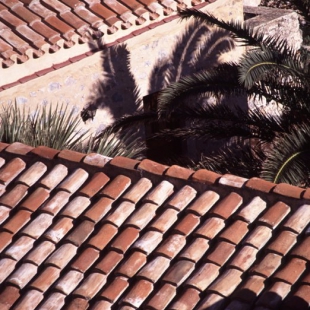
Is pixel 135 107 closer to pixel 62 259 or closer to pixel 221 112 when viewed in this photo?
pixel 221 112

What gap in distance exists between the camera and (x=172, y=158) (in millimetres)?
10828

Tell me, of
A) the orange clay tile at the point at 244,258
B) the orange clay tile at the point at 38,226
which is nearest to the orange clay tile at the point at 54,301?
the orange clay tile at the point at 38,226

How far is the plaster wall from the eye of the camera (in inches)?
362

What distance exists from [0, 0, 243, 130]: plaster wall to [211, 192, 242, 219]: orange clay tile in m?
4.03

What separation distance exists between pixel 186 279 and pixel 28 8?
210 inches

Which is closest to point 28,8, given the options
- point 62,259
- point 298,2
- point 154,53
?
point 154,53

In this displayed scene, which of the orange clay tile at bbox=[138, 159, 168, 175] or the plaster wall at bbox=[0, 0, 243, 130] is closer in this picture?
the orange clay tile at bbox=[138, 159, 168, 175]

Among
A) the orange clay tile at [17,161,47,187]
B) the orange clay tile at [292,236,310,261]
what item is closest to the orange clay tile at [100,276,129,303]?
the orange clay tile at [292,236,310,261]

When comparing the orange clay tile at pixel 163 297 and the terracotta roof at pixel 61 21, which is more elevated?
the orange clay tile at pixel 163 297

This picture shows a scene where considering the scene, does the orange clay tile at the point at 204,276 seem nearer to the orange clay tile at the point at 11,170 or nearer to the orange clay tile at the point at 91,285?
the orange clay tile at the point at 91,285

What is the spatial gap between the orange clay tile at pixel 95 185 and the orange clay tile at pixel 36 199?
0.27 metres

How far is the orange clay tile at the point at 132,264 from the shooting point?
16.5 feet

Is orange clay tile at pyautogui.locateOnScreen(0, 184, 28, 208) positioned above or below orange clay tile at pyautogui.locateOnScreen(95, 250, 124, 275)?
below

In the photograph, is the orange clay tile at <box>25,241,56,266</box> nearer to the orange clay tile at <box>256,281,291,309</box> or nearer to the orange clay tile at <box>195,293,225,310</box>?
the orange clay tile at <box>195,293,225,310</box>
